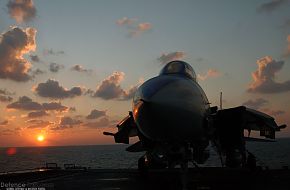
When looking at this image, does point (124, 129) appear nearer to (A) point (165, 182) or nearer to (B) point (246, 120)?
(A) point (165, 182)

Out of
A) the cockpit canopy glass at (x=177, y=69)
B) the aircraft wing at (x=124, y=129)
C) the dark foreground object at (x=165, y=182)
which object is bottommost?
the dark foreground object at (x=165, y=182)

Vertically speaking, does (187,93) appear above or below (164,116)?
above

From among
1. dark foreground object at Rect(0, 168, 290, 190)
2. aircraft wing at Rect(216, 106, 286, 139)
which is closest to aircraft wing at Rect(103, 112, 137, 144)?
dark foreground object at Rect(0, 168, 290, 190)

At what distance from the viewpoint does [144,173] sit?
71.4 ft

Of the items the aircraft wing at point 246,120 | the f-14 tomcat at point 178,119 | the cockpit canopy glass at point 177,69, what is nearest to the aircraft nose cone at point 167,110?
the f-14 tomcat at point 178,119

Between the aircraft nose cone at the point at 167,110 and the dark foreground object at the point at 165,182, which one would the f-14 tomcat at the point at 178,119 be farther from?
the dark foreground object at the point at 165,182

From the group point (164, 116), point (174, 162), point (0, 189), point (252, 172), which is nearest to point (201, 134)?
point (174, 162)

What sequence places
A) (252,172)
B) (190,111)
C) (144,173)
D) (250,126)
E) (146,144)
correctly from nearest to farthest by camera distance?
(190,111) < (146,144) < (250,126) < (144,173) < (252,172)

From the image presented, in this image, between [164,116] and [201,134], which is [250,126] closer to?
[201,134]

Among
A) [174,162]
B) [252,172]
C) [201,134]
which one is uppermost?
[201,134]

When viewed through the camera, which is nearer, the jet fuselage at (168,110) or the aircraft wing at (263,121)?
the jet fuselage at (168,110)

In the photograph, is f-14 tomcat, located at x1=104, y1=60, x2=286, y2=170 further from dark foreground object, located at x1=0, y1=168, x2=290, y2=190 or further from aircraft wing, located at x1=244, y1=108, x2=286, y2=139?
aircraft wing, located at x1=244, y1=108, x2=286, y2=139

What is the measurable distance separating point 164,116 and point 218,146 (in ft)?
26.3

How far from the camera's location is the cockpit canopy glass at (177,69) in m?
15.3
